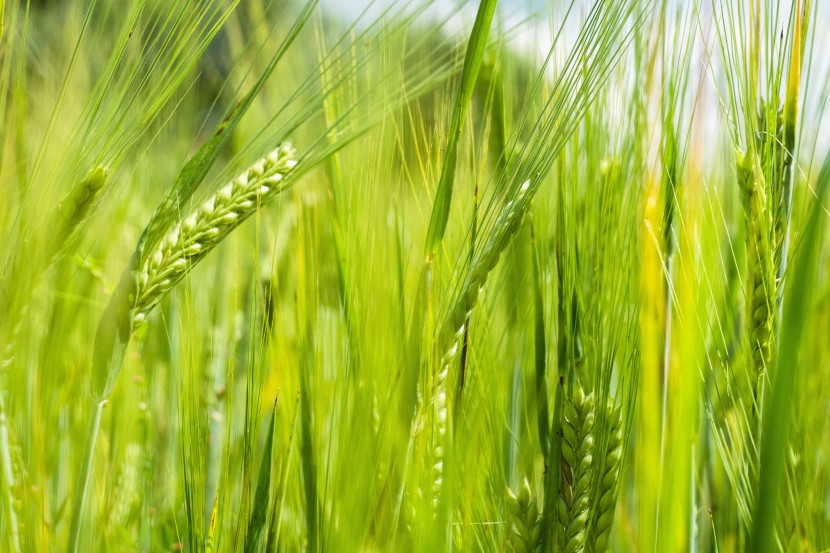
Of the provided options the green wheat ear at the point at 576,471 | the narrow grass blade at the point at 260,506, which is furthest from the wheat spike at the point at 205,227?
the green wheat ear at the point at 576,471

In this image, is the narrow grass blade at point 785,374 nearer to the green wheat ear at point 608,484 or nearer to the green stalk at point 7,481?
the green wheat ear at point 608,484

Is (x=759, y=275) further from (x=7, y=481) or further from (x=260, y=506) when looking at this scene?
(x=7, y=481)

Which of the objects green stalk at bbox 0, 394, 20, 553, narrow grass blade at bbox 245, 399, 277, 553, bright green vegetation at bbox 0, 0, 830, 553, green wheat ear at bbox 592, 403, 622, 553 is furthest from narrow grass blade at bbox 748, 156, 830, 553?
green stalk at bbox 0, 394, 20, 553

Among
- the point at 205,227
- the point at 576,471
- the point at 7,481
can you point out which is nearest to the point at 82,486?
the point at 7,481

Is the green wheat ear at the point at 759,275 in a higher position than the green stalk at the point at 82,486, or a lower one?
higher

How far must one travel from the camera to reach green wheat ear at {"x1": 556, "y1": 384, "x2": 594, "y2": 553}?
17.3 inches

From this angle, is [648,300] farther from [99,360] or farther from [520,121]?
[99,360]

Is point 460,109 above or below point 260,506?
above

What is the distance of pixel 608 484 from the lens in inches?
17.9

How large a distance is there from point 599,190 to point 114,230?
0.64 meters

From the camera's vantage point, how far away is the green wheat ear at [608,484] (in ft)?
1.48

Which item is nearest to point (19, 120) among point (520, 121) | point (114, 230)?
point (114, 230)

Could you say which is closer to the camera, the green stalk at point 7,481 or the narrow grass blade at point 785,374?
the narrow grass blade at point 785,374

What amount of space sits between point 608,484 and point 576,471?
0.02 m
